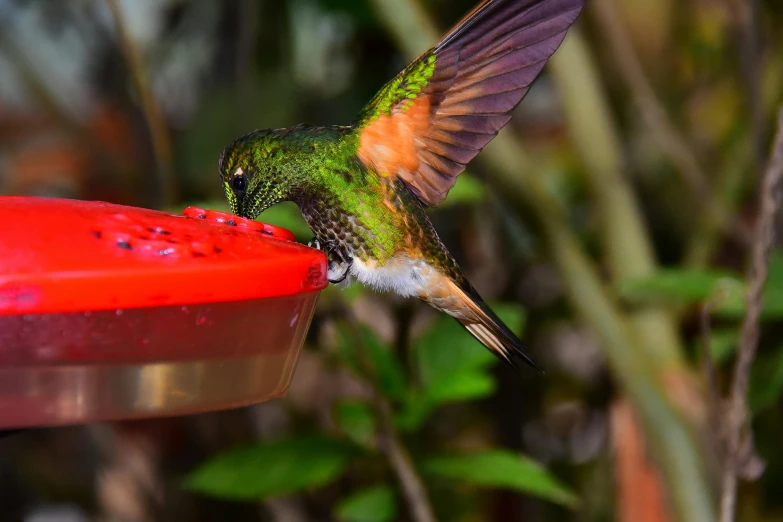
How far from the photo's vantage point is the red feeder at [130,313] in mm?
729

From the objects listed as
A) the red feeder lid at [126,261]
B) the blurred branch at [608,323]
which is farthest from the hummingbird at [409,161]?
the blurred branch at [608,323]

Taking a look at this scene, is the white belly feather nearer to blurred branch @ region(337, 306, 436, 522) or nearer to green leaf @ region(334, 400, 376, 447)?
blurred branch @ region(337, 306, 436, 522)

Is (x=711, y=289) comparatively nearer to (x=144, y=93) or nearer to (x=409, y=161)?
(x=409, y=161)

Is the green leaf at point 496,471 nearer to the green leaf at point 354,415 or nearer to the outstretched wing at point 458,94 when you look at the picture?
the green leaf at point 354,415

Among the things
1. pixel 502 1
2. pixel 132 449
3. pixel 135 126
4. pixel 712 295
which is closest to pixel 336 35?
pixel 135 126

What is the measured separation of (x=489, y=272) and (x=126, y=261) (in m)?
1.84

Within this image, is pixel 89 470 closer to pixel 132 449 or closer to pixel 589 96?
pixel 132 449

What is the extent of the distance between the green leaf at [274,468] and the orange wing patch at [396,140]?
495mm

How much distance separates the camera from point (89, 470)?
11.6 ft

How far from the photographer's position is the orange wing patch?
1.26m

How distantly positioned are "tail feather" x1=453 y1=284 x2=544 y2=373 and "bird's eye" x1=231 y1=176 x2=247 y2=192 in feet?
1.04

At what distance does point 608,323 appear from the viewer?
193 centimetres

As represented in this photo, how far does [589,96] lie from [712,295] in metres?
0.72

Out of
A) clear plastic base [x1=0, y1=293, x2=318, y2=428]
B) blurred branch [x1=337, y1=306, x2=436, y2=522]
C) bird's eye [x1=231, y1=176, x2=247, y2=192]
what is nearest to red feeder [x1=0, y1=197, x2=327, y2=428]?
clear plastic base [x1=0, y1=293, x2=318, y2=428]
